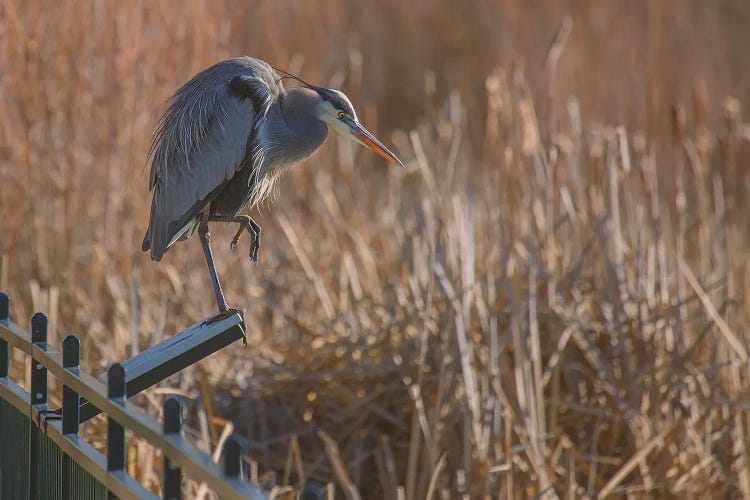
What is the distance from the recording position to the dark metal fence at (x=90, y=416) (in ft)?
3.69

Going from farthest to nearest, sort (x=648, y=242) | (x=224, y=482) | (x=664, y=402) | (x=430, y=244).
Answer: (x=648, y=242), (x=430, y=244), (x=664, y=402), (x=224, y=482)

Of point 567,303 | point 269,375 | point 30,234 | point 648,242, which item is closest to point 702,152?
point 648,242

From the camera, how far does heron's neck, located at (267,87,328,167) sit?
66.1 inches

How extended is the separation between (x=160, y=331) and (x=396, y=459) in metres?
0.78

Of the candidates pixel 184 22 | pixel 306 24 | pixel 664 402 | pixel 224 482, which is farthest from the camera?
pixel 306 24

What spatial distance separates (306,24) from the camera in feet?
20.8

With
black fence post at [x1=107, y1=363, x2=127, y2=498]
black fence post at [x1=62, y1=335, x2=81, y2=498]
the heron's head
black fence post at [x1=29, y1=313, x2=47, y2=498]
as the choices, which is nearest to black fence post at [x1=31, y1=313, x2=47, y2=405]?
black fence post at [x1=29, y1=313, x2=47, y2=498]

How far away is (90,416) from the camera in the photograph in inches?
62.5

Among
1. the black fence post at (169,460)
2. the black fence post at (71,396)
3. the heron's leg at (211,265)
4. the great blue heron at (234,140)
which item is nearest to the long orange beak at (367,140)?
the great blue heron at (234,140)

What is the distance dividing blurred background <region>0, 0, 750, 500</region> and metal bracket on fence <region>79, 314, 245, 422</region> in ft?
3.78

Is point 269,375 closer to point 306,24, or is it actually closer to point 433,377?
point 433,377

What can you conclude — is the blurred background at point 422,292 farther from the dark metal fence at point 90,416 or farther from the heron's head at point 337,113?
the heron's head at point 337,113

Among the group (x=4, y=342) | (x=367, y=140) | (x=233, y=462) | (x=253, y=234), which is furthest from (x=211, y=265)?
(x=233, y=462)

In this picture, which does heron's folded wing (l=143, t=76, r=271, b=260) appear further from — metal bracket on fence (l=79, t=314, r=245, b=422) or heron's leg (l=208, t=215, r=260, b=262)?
metal bracket on fence (l=79, t=314, r=245, b=422)
